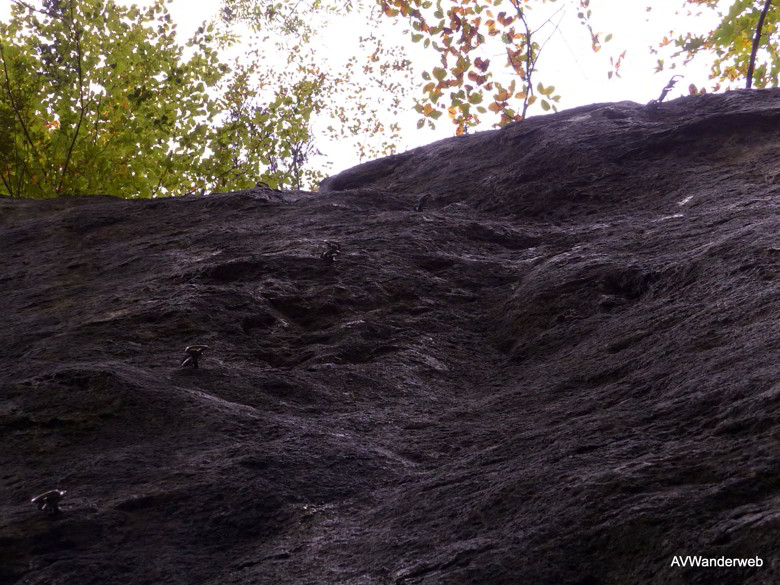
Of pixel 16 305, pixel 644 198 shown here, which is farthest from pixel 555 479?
pixel 16 305

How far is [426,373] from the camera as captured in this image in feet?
12.6

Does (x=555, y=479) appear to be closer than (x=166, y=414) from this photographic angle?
Yes

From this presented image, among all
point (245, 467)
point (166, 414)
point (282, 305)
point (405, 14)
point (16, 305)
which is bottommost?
point (245, 467)

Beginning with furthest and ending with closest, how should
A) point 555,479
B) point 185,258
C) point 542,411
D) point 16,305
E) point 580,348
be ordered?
1. point 185,258
2. point 16,305
3. point 580,348
4. point 542,411
5. point 555,479

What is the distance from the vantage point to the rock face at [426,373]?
227 centimetres

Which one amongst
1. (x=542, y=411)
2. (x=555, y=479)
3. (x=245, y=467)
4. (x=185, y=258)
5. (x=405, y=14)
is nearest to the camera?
(x=555, y=479)

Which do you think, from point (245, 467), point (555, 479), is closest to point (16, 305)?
point (245, 467)

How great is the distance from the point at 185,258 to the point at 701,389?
3.25 m

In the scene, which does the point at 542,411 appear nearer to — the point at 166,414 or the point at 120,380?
the point at 166,414

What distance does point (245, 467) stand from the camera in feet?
9.46

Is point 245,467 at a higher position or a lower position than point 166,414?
lower

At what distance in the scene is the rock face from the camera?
7.45 feet

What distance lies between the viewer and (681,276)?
3.67 m

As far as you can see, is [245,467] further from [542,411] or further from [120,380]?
[542,411]
